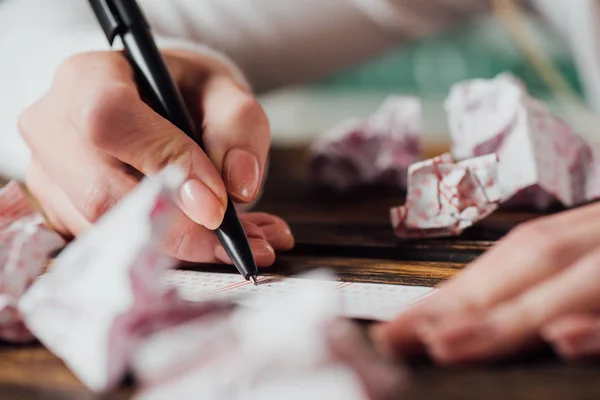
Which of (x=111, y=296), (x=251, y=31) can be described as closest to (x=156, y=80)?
(x=111, y=296)

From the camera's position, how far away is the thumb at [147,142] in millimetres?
566

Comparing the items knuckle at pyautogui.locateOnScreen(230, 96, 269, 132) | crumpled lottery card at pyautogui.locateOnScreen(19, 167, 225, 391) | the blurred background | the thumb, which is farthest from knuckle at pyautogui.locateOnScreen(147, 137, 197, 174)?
the blurred background

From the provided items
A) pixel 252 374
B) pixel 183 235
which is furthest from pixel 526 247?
pixel 183 235

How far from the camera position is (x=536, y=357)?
34cm

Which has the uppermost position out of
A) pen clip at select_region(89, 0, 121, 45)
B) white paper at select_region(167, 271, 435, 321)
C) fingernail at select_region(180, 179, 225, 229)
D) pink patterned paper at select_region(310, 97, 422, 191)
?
pen clip at select_region(89, 0, 121, 45)

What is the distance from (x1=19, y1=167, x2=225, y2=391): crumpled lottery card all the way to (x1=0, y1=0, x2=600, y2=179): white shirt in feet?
2.33

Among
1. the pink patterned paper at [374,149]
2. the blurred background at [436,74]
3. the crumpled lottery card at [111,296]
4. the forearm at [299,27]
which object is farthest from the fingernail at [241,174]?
the blurred background at [436,74]

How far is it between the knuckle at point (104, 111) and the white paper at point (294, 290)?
14 cm

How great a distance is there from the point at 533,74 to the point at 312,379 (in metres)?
1.94

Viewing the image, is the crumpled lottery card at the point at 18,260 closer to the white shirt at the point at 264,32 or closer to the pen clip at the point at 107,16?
the pen clip at the point at 107,16

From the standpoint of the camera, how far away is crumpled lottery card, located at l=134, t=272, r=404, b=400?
0.97 ft

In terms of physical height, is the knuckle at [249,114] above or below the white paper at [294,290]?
→ above

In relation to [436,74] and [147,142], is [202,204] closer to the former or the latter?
[147,142]

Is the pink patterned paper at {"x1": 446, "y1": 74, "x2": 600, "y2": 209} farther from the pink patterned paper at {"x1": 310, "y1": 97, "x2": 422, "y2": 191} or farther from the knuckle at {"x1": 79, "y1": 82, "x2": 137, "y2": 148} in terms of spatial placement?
the knuckle at {"x1": 79, "y1": 82, "x2": 137, "y2": 148}
